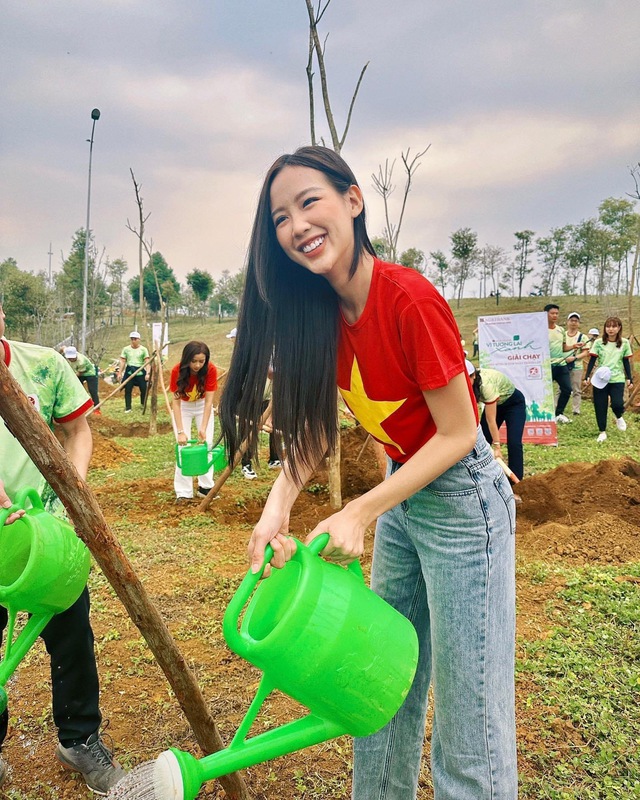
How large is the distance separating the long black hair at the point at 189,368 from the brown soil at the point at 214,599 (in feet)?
3.54

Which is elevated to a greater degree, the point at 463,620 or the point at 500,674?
the point at 463,620

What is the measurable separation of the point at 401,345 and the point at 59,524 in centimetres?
94

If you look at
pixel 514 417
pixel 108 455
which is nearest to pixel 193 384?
pixel 108 455

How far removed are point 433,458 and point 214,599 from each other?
2508 millimetres

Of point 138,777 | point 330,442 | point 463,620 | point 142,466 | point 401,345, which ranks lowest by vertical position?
point 142,466

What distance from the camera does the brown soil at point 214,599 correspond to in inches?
78.0

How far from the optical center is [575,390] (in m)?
9.66

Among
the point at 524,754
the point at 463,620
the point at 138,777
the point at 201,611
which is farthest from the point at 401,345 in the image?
the point at 201,611

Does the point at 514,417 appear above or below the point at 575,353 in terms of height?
below

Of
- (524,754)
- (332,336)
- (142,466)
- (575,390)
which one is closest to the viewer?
(332,336)

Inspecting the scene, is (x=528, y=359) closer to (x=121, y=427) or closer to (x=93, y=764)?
(x=121, y=427)

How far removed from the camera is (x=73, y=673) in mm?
1782

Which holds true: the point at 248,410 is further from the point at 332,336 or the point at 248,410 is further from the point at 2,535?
the point at 2,535

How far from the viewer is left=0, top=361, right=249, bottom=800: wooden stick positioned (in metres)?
1.03
